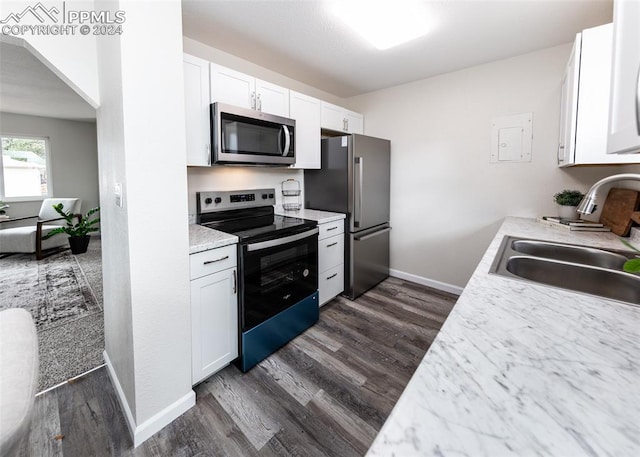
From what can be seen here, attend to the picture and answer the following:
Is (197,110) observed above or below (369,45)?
below

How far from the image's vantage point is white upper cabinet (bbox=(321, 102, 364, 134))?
2.97 m

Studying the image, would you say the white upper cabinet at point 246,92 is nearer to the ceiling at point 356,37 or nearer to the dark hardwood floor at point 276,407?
the ceiling at point 356,37

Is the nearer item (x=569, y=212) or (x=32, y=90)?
(x=569, y=212)

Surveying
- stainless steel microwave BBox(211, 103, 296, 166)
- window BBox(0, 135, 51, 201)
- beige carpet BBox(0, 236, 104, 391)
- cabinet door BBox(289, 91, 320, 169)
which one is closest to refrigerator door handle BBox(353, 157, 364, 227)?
cabinet door BBox(289, 91, 320, 169)

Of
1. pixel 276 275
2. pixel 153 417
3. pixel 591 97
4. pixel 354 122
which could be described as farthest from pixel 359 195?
pixel 153 417

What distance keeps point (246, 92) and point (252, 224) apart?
1.05 m

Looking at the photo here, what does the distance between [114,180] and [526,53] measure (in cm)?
333

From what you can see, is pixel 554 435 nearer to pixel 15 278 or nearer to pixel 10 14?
pixel 10 14

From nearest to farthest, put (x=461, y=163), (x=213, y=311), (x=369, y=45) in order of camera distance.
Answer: (x=213, y=311) < (x=369, y=45) < (x=461, y=163)

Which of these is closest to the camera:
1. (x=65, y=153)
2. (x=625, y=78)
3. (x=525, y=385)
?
(x=525, y=385)

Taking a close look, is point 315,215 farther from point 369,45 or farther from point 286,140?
point 369,45

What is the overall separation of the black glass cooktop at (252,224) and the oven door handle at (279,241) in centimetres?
3

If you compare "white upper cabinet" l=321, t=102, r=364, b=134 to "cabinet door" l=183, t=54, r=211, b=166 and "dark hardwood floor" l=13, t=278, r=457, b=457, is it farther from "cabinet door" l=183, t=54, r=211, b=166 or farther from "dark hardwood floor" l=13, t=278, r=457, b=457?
"dark hardwood floor" l=13, t=278, r=457, b=457

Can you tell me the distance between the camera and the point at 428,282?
3.25m
